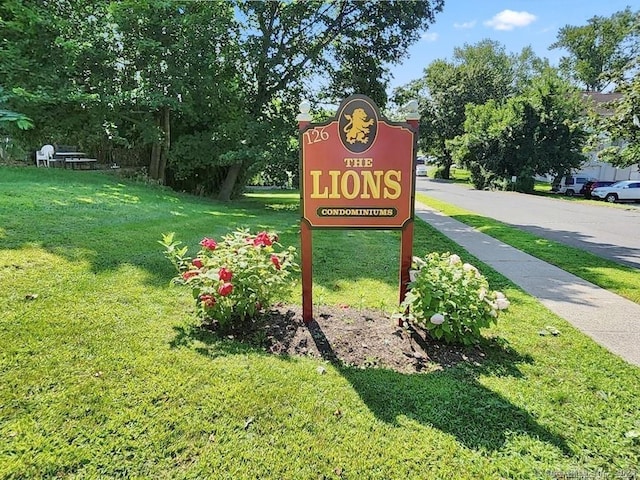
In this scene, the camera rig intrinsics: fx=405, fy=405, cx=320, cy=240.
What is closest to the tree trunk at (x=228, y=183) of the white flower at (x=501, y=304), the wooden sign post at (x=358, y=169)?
the wooden sign post at (x=358, y=169)

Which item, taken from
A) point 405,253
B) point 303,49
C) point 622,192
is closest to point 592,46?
point 622,192

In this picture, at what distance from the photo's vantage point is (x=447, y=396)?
2459 millimetres

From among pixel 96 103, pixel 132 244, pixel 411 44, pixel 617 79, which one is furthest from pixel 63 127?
pixel 617 79

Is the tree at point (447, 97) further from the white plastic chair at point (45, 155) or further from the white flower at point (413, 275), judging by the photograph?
the white flower at point (413, 275)

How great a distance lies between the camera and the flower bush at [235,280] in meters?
3.04

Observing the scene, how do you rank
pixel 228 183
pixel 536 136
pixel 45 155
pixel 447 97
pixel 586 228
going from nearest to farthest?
pixel 586 228
pixel 45 155
pixel 228 183
pixel 536 136
pixel 447 97

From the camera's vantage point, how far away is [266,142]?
42.8ft

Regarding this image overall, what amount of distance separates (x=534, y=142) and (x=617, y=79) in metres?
9.89

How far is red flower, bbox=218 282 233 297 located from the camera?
9.58 feet

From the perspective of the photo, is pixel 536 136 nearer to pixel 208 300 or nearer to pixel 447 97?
pixel 447 97

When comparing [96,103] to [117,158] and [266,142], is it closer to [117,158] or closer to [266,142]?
[117,158]

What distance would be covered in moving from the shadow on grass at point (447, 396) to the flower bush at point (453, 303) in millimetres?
254

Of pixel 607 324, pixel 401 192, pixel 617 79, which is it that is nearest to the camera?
pixel 401 192

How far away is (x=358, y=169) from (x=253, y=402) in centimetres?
184
